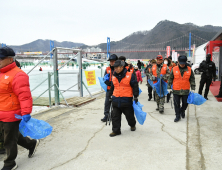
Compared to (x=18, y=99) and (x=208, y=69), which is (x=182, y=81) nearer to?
(x=208, y=69)

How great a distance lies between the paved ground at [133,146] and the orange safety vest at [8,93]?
995mm

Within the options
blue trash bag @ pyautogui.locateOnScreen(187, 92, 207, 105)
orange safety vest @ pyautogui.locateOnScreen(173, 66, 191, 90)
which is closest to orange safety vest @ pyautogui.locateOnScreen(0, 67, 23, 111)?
orange safety vest @ pyautogui.locateOnScreen(173, 66, 191, 90)

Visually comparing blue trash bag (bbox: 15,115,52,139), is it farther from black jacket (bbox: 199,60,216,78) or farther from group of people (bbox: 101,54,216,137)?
black jacket (bbox: 199,60,216,78)

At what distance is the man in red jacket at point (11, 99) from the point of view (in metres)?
2.60

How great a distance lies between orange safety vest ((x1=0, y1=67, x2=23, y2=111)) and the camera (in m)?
2.60

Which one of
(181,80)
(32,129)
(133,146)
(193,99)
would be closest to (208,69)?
(193,99)

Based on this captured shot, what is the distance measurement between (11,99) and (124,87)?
2.10 m

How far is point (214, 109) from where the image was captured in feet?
20.4

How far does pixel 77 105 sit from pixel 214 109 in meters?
4.55

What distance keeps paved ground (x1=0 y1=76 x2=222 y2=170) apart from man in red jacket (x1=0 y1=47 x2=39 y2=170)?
1.72 ft

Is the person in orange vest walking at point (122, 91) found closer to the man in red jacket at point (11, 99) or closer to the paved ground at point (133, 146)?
the paved ground at point (133, 146)

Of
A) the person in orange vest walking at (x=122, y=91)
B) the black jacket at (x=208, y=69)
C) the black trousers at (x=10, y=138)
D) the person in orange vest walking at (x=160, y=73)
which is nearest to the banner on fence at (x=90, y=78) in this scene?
the person in orange vest walking at (x=160, y=73)

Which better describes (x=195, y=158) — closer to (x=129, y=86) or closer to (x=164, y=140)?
(x=164, y=140)

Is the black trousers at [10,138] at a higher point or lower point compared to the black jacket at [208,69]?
lower
